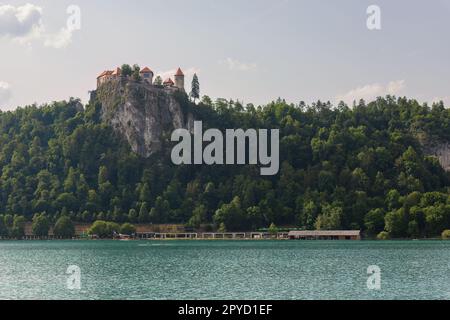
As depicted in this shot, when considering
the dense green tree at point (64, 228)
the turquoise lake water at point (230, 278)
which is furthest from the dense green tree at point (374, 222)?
the turquoise lake water at point (230, 278)

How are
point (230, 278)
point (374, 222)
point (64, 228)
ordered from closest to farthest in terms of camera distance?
point (230, 278)
point (374, 222)
point (64, 228)

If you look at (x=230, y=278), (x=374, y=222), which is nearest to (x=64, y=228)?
(x=374, y=222)

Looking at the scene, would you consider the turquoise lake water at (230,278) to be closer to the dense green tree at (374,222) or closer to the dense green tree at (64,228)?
the dense green tree at (374,222)

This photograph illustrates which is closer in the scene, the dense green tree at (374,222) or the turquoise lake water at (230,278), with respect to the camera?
the turquoise lake water at (230,278)

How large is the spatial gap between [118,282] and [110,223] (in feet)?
440

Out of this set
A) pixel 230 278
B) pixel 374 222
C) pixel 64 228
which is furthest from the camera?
pixel 64 228

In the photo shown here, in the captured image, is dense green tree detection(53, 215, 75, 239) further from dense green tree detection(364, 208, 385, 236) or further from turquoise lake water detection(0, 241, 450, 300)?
turquoise lake water detection(0, 241, 450, 300)

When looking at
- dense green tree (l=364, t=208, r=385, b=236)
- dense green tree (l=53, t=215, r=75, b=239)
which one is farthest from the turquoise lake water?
dense green tree (l=53, t=215, r=75, b=239)

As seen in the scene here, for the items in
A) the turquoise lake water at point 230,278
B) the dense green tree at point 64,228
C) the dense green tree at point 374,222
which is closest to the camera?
the turquoise lake water at point 230,278

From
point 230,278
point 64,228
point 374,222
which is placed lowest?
point 230,278

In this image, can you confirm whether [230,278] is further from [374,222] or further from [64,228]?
[64,228]
